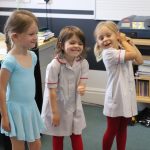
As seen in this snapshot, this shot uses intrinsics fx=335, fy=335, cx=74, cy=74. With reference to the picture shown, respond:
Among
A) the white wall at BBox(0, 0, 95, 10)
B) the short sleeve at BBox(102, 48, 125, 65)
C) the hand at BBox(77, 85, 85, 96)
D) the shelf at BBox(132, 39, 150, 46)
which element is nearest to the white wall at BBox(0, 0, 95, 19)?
the white wall at BBox(0, 0, 95, 10)

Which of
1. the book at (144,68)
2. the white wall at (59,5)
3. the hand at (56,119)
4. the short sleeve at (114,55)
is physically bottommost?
the hand at (56,119)

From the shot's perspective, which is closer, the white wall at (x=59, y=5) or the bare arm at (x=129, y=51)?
the bare arm at (x=129, y=51)

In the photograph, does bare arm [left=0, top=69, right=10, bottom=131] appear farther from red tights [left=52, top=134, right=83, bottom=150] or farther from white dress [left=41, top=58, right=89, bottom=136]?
red tights [left=52, top=134, right=83, bottom=150]

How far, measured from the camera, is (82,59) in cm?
204

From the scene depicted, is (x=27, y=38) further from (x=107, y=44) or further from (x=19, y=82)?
(x=107, y=44)

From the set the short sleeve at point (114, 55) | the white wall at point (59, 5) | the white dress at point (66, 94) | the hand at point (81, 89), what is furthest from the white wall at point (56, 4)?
the hand at point (81, 89)

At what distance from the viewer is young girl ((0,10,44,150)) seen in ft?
5.81

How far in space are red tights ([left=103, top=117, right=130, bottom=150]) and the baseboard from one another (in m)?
1.20

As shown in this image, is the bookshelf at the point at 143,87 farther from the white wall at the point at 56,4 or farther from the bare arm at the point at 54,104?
the bare arm at the point at 54,104

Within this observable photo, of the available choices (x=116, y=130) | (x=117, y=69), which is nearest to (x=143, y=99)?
(x=116, y=130)

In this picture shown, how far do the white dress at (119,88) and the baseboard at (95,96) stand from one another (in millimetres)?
1303

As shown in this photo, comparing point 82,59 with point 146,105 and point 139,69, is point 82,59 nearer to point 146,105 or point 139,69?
point 139,69

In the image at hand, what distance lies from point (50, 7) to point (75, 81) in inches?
65.7

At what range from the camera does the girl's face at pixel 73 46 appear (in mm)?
1938
